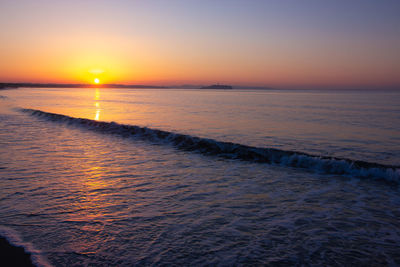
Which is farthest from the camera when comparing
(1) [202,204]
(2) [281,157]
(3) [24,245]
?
(2) [281,157]

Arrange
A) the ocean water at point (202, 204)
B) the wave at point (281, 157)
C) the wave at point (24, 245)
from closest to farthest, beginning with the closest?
the wave at point (24, 245)
the ocean water at point (202, 204)
the wave at point (281, 157)

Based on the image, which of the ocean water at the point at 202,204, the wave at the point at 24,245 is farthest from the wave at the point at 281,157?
the wave at the point at 24,245

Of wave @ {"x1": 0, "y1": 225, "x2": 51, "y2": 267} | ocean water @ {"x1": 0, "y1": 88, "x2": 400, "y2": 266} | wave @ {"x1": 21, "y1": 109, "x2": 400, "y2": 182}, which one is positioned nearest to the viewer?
wave @ {"x1": 0, "y1": 225, "x2": 51, "y2": 267}

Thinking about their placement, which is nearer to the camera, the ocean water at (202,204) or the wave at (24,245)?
the wave at (24,245)

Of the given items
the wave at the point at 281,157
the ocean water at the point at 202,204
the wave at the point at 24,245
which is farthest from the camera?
the wave at the point at 281,157

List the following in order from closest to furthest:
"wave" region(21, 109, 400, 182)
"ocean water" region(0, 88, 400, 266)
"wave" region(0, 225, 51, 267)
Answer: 1. "wave" region(0, 225, 51, 267)
2. "ocean water" region(0, 88, 400, 266)
3. "wave" region(21, 109, 400, 182)

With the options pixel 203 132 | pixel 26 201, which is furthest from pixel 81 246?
pixel 203 132

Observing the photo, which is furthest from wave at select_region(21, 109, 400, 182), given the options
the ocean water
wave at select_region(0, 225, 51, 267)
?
wave at select_region(0, 225, 51, 267)

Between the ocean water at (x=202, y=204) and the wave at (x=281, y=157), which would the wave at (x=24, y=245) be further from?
the wave at (x=281, y=157)

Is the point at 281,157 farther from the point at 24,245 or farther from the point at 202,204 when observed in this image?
the point at 24,245

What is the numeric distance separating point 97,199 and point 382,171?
1025cm

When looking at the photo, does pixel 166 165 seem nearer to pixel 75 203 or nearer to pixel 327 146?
pixel 75 203

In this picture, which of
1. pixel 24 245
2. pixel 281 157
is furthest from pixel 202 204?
pixel 281 157

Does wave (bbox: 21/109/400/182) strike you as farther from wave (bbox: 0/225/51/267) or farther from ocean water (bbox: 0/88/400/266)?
wave (bbox: 0/225/51/267)
